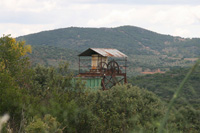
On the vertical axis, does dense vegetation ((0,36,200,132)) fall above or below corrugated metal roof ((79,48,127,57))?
below

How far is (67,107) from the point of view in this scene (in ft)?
35.4

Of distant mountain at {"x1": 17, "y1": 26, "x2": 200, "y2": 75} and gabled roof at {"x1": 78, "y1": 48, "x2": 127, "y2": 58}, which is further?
distant mountain at {"x1": 17, "y1": 26, "x2": 200, "y2": 75}

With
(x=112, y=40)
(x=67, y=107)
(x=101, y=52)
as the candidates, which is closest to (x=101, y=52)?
(x=101, y=52)

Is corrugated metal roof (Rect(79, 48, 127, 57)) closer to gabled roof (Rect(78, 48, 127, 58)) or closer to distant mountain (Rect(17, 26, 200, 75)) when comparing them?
gabled roof (Rect(78, 48, 127, 58))

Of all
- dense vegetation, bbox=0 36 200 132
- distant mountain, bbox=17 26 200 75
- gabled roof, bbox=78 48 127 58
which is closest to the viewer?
dense vegetation, bbox=0 36 200 132

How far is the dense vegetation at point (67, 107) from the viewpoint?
5022mm

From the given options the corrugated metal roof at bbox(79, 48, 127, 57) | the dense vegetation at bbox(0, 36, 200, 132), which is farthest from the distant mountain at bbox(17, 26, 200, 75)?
the dense vegetation at bbox(0, 36, 200, 132)

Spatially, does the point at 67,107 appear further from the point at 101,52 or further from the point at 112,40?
the point at 112,40

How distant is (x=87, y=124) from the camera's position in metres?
12.1

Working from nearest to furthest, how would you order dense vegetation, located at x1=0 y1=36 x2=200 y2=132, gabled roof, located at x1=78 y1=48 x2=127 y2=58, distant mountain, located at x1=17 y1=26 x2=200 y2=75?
dense vegetation, located at x1=0 y1=36 x2=200 y2=132 → gabled roof, located at x1=78 y1=48 x2=127 y2=58 → distant mountain, located at x1=17 y1=26 x2=200 y2=75

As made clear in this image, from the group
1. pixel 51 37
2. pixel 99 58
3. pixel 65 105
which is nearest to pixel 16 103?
pixel 65 105

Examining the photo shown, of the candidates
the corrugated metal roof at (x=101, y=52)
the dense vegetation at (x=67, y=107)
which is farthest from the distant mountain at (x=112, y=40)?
the dense vegetation at (x=67, y=107)

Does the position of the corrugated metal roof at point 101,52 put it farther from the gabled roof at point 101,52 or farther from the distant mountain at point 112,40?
the distant mountain at point 112,40

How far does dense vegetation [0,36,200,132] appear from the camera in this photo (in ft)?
16.5
